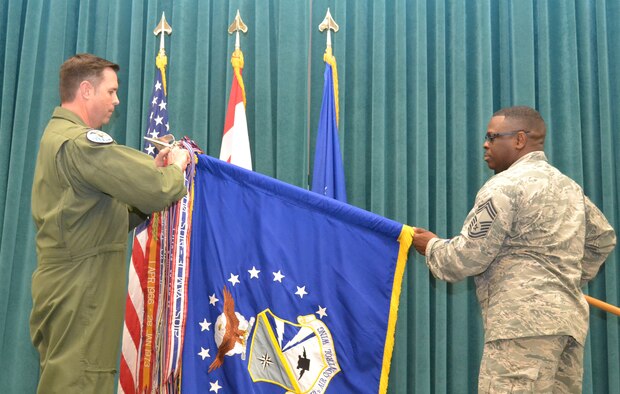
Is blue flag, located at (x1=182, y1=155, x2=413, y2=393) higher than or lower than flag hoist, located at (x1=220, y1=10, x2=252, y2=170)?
lower

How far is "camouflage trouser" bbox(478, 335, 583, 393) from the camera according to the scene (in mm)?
2479

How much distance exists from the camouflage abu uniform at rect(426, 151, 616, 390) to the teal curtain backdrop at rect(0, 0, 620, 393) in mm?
1481

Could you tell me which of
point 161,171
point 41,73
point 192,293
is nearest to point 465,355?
point 192,293

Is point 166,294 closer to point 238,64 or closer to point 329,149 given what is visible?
point 329,149

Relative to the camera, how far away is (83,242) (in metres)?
2.43

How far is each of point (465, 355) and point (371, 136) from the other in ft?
4.75

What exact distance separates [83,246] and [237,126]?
5.78 ft

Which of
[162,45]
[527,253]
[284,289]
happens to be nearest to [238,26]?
[162,45]

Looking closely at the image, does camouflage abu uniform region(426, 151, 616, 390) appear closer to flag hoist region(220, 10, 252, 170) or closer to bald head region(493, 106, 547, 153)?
bald head region(493, 106, 547, 153)

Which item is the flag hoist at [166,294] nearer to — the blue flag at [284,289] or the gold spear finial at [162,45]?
the blue flag at [284,289]

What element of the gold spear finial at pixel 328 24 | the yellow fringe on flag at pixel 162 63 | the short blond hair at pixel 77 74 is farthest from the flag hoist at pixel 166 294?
the gold spear finial at pixel 328 24

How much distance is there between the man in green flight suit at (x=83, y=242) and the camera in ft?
7.71

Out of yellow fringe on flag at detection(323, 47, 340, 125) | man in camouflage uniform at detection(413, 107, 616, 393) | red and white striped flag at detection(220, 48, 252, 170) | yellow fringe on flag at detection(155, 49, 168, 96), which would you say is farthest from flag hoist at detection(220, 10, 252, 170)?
man in camouflage uniform at detection(413, 107, 616, 393)

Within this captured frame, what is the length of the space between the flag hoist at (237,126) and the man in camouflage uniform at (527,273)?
1.59 meters
